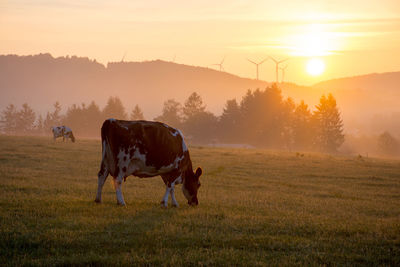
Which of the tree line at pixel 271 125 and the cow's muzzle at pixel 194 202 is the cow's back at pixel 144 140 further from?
the tree line at pixel 271 125

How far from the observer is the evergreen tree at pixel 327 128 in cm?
9681

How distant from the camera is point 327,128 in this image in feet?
322

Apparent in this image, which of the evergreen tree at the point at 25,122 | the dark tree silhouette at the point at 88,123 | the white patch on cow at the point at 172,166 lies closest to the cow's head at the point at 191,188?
the white patch on cow at the point at 172,166

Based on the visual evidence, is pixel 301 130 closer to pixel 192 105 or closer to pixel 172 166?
pixel 192 105

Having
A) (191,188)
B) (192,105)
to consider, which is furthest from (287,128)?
(191,188)

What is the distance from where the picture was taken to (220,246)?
28.0 feet

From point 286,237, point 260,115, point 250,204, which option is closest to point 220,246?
point 286,237

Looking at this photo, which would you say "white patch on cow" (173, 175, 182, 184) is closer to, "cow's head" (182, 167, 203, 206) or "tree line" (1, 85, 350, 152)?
"cow's head" (182, 167, 203, 206)

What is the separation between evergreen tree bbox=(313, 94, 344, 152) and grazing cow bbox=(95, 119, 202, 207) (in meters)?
87.3

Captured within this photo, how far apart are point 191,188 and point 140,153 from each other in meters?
2.23

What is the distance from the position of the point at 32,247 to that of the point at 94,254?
1.37 meters

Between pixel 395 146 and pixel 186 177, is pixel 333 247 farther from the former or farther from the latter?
pixel 395 146

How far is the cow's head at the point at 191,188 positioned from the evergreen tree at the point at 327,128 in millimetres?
86687

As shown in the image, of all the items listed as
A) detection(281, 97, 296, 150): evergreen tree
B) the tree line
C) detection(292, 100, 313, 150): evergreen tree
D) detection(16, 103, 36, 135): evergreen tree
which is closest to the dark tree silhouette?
detection(16, 103, 36, 135): evergreen tree
